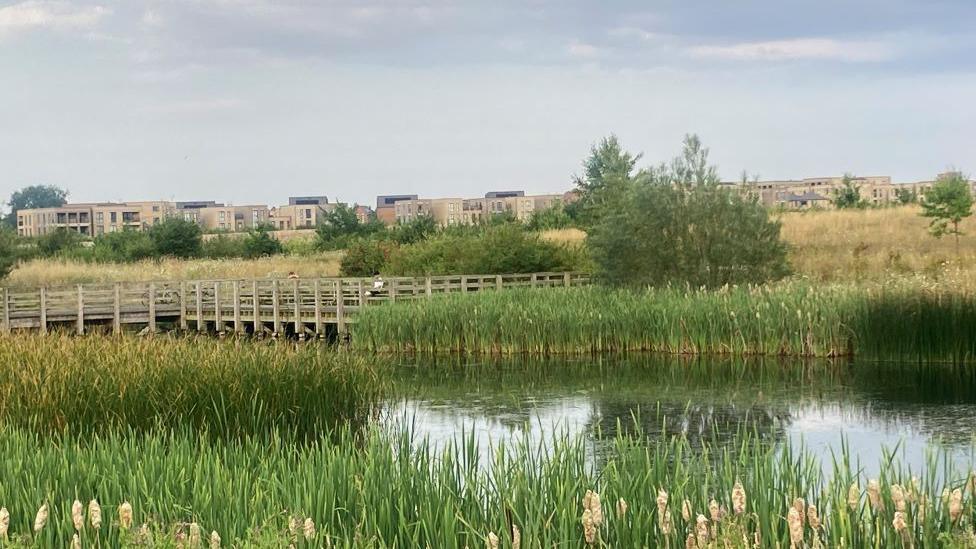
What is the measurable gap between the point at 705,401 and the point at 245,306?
68.0 feet

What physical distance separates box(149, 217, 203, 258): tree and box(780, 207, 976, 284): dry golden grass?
29.3 meters

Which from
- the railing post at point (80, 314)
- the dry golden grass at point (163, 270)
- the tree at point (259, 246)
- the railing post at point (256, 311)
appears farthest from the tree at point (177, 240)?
the railing post at point (256, 311)

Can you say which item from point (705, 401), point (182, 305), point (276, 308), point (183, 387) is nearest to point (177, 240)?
point (182, 305)

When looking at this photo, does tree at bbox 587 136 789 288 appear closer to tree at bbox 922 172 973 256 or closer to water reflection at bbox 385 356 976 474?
water reflection at bbox 385 356 976 474

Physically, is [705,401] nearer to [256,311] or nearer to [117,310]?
[256,311]

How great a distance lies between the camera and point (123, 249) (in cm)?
6044

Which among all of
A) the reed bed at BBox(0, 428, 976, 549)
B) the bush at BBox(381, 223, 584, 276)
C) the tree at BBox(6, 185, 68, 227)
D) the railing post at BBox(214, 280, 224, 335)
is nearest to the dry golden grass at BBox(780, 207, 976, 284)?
the bush at BBox(381, 223, 584, 276)

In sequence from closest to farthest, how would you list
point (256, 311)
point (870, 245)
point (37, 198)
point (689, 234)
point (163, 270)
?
point (689, 234)
point (256, 311)
point (870, 245)
point (163, 270)
point (37, 198)

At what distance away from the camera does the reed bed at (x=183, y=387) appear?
1173 centimetres

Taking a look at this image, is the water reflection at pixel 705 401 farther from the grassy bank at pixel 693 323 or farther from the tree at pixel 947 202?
the tree at pixel 947 202

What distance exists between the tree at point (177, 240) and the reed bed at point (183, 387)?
151 feet

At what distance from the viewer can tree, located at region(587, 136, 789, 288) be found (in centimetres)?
2709

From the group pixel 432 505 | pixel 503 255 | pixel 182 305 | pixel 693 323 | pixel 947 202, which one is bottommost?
pixel 182 305

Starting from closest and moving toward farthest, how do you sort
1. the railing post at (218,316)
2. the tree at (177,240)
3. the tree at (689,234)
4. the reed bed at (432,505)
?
the reed bed at (432,505) → the tree at (689,234) → the railing post at (218,316) → the tree at (177,240)
